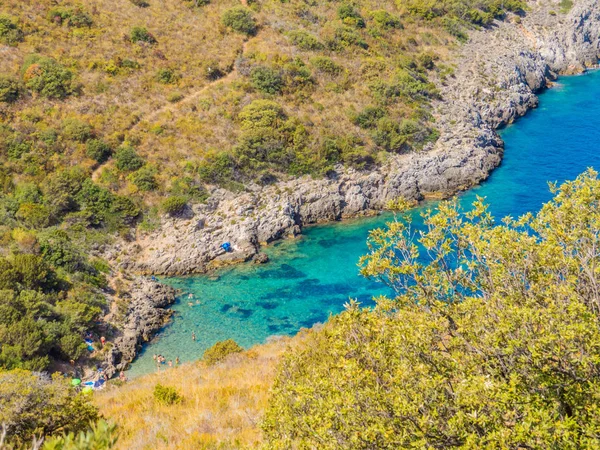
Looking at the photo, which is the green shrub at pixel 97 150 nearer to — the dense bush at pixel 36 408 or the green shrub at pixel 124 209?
the green shrub at pixel 124 209

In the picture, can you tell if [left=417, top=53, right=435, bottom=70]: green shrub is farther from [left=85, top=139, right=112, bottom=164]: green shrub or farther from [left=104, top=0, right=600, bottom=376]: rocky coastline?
[left=85, top=139, right=112, bottom=164]: green shrub

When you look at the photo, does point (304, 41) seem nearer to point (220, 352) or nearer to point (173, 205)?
point (173, 205)

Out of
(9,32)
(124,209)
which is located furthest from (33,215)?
(9,32)

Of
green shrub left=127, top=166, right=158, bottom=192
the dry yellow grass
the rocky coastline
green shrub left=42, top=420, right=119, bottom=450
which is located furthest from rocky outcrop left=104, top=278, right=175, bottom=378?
green shrub left=42, top=420, right=119, bottom=450

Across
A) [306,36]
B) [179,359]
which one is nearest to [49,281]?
[179,359]

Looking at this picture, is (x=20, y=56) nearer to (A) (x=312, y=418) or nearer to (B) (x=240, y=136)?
(B) (x=240, y=136)

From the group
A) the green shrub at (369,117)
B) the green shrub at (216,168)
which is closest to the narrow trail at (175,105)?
the green shrub at (216,168)
